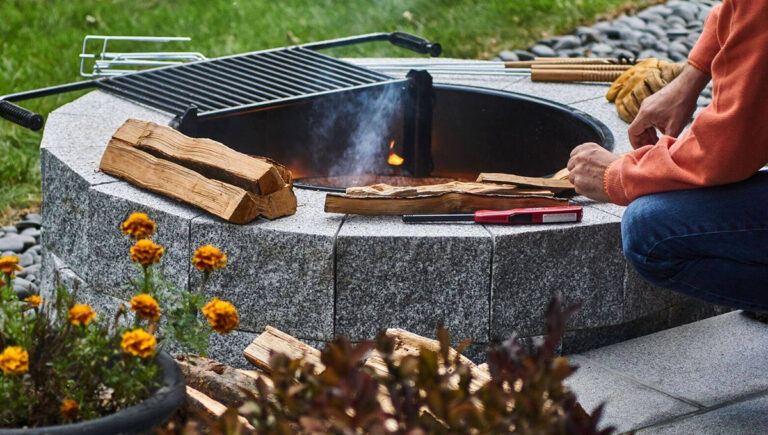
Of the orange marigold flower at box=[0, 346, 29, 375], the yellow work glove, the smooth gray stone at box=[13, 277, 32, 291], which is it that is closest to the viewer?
the orange marigold flower at box=[0, 346, 29, 375]

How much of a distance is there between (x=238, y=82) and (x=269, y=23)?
12.3ft

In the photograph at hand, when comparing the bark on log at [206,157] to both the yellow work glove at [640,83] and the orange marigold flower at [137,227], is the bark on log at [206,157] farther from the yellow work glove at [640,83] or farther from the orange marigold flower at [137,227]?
the yellow work glove at [640,83]

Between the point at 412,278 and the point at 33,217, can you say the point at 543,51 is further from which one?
the point at 412,278

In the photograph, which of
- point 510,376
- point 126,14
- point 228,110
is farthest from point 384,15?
point 510,376

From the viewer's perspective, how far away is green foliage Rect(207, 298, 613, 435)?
56.1 inches

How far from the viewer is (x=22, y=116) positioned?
3.18 meters

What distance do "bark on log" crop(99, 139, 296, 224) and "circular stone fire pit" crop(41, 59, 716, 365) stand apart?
0.04 meters

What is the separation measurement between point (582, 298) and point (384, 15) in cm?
525

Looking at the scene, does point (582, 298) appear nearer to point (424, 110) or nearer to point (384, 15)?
point (424, 110)

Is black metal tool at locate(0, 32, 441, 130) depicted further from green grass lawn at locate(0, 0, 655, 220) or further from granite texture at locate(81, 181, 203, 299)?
green grass lawn at locate(0, 0, 655, 220)

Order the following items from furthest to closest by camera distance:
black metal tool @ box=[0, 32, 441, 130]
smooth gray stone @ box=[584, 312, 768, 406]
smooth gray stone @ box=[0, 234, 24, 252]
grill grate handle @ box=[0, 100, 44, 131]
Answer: smooth gray stone @ box=[0, 234, 24, 252]
black metal tool @ box=[0, 32, 441, 130]
grill grate handle @ box=[0, 100, 44, 131]
smooth gray stone @ box=[584, 312, 768, 406]

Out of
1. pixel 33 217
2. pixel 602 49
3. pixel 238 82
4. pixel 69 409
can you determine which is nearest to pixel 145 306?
pixel 69 409

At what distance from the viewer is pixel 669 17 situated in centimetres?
806

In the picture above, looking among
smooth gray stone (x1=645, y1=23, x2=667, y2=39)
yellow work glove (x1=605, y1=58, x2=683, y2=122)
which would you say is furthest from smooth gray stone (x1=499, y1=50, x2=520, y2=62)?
yellow work glove (x1=605, y1=58, x2=683, y2=122)
